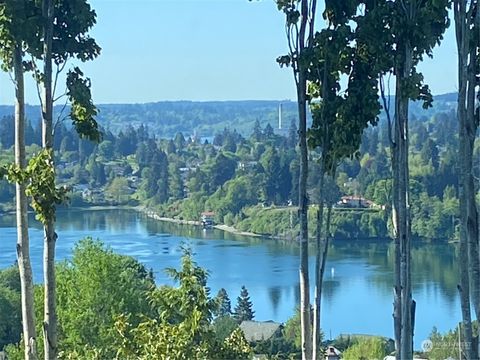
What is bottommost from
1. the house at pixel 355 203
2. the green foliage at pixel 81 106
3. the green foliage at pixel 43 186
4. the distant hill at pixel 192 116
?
the house at pixel 355 203

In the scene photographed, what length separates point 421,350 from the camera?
658 inches

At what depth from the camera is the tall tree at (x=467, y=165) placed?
3984 mm

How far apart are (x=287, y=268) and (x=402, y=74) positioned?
88.6ft

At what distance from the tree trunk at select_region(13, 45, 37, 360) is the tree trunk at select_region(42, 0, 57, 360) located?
6 cm

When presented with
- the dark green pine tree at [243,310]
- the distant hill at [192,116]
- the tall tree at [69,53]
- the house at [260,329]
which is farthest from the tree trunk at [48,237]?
the distant hill at [192,116]

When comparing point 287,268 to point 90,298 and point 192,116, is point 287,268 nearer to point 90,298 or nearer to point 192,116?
point 90,298

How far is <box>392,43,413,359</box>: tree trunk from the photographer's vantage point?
4.31 m

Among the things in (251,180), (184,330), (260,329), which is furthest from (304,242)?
(251,180)

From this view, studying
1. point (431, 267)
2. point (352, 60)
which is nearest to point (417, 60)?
point (352, 60)

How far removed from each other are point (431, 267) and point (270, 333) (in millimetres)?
12646

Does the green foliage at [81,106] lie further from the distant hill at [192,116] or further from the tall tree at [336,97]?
the distant hill at [192,116]

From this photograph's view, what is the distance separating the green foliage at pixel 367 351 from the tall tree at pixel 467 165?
1179cm

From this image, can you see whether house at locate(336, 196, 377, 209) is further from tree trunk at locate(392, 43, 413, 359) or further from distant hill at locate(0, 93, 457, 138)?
distant hill at locate(0, 93, 457, 138)

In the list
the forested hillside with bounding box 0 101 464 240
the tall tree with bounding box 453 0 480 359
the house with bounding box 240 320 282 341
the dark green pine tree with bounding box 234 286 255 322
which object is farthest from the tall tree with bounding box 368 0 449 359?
the forested hillside with bounding box 0 101 464 240
